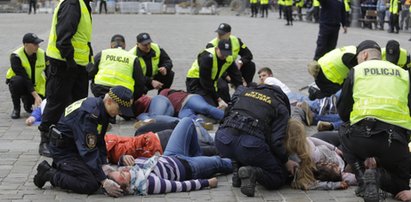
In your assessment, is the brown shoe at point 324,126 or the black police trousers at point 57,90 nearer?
the black police trousers at point 57,90

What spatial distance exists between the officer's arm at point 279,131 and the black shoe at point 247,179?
0.99ft

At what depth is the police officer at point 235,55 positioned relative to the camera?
9.47 meters

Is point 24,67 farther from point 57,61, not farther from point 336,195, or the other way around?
point 336,195

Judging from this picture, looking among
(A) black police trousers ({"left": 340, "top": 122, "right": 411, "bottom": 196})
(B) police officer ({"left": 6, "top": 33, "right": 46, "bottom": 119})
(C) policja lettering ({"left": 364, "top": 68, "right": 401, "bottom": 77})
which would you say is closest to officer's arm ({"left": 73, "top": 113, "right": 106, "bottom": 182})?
(A) black police trousers ({"left": 340, "top": 122, "right": 411, "bottom": 196})

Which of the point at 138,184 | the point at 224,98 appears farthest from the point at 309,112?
the point at 138,184

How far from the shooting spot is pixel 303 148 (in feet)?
19.4

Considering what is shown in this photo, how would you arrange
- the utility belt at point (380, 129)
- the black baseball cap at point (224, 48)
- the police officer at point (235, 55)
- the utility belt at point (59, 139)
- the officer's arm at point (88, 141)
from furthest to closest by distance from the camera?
1. the police officer at point (235, 55)
2. the black baseball cap at point (224, 48)
3. the utility belt at point (59, 139)
4. the officer's arm at point (88, 141)
5. the utility belt at point (380, 129)

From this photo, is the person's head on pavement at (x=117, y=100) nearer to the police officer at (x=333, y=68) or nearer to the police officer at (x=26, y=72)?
the police officer at (x=333, y=68)

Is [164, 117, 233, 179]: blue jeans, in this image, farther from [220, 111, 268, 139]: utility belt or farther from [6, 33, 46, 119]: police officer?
[6, 33, 46, 119]: police officer

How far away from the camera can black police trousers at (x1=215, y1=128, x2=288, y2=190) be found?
19.0ft

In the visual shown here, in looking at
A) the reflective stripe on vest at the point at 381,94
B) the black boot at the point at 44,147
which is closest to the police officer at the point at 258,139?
the reflective stripe on vest at the point at 381,94

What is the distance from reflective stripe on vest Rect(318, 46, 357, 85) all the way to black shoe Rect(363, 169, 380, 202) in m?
3.28

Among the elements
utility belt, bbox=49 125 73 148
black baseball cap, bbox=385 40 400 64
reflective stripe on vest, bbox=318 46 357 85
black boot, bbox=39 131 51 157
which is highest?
black baseball cap, bbox=385 40 400 64

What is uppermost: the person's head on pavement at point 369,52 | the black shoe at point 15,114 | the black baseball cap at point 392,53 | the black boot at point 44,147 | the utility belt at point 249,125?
the person's head on pavement at point 369,52
